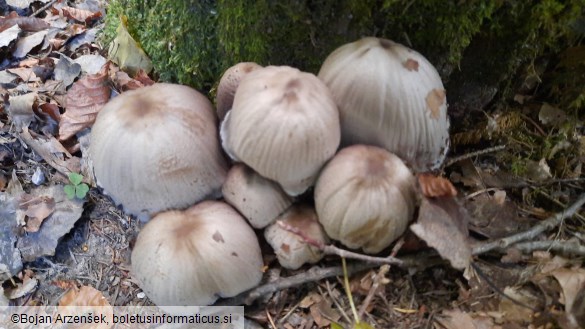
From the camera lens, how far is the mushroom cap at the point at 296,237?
205 centimetres

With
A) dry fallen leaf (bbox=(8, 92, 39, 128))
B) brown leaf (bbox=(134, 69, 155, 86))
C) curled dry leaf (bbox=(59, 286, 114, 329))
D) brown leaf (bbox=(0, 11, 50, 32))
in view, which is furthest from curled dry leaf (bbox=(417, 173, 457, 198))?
brown leaf (bbox=(0, 11, 50, 32))

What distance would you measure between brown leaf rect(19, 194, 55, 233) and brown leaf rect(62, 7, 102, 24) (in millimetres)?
1670

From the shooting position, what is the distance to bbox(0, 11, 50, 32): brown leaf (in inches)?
141

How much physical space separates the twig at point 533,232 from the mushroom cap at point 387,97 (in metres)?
0.40

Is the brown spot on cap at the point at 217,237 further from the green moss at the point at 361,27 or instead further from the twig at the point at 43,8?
the twig at the point at 43,8

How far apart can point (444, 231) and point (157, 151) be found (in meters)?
1.12

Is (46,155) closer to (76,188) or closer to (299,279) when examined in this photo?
(76,188)

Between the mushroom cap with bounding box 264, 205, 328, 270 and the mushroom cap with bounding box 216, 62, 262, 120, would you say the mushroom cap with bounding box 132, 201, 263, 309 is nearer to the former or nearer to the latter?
the mushroom cap with bounding box 264, 205, 328, 270

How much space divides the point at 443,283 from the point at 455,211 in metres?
0.37

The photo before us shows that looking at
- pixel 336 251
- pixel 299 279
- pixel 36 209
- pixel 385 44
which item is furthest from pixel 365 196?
pixel 36 209

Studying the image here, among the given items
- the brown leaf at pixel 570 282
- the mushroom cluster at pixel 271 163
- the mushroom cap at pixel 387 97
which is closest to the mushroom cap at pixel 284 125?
the mushroom cluster at pixel 271 163

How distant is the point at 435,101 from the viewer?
6.65 feet

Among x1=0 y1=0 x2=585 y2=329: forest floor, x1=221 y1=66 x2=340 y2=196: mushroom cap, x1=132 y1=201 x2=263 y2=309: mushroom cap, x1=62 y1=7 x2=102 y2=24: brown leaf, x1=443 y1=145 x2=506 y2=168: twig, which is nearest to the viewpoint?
x1=221 y1=66 x2=340 y2=196: mushroom cap

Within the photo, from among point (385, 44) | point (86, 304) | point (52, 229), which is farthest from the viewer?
point (52, 229)
